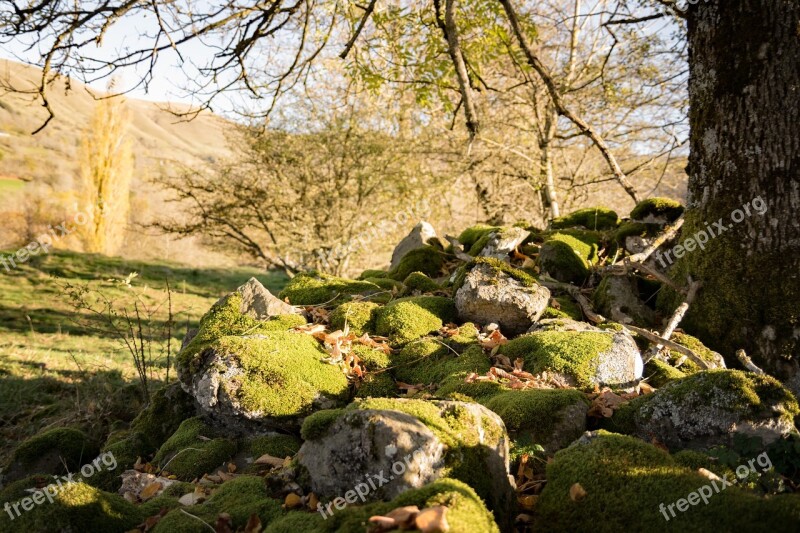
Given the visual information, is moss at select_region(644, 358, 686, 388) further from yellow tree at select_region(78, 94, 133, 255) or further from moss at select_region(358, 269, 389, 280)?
yellow tree at select_region(78, 94, 133, 255)

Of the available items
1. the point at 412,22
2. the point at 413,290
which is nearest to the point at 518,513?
the point at 413,290

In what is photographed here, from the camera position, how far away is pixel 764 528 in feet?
6.91

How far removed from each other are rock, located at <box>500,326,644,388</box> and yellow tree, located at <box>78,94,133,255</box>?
24990 mm

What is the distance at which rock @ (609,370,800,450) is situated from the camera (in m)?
3.03

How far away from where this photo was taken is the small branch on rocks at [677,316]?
4.50m

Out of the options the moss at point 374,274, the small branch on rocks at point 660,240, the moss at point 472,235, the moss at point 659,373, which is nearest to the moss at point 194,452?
the moss at point 659,373

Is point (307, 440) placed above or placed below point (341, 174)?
below

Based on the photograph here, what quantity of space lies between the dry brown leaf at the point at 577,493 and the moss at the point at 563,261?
3831 mm

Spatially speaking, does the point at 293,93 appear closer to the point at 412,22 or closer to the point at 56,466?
the point at 412,22

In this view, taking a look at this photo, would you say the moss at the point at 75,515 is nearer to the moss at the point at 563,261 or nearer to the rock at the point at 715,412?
the rock at the point at 715,412

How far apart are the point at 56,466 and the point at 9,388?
496cm

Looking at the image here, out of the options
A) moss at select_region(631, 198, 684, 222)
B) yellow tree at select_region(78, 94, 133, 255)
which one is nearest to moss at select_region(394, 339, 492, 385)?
moss at select_region(631, 198, 684, 222)

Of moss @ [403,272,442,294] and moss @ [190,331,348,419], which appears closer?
moss @ [190,331,348,419]

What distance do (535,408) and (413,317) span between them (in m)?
Answer: 1.88
